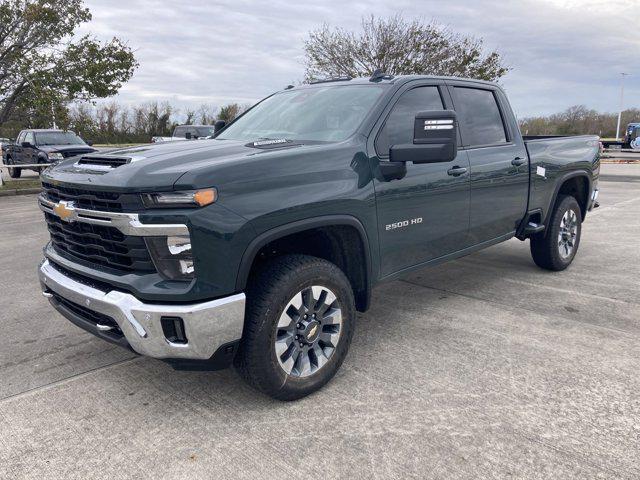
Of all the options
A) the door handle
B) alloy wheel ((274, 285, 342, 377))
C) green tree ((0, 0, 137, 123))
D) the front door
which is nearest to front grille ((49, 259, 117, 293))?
A: alloy wheel ((274, 285, 342, 377))

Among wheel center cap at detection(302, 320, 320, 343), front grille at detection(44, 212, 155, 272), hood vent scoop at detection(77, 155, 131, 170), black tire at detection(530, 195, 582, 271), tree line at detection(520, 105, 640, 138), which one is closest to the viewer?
front grille at detection(44, 212, 155, 272)

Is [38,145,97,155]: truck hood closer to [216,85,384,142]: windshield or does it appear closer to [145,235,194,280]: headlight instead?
[216,85,384,142]: windshield

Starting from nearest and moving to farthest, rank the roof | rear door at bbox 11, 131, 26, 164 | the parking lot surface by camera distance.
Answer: the parking lot surface, the roof, rear door at bbox 11, 131, 26, 164

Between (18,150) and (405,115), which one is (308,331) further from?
(18,150)

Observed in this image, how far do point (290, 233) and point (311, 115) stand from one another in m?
1.33

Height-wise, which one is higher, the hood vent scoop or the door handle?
the hood vent scoop

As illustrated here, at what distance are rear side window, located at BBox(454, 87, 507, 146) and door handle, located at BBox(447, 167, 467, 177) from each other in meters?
0.32

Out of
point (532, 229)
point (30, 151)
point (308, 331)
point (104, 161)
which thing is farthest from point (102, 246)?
point (30, 151)

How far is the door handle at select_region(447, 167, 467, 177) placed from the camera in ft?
13.2

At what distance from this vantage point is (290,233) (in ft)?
9.59

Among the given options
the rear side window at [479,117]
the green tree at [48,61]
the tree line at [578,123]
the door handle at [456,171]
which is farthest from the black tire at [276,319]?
the tree line at [578,123]

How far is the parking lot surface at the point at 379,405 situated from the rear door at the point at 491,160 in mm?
777

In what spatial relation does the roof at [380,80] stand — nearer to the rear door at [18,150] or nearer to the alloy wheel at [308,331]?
the alloy wheel at [308,331]

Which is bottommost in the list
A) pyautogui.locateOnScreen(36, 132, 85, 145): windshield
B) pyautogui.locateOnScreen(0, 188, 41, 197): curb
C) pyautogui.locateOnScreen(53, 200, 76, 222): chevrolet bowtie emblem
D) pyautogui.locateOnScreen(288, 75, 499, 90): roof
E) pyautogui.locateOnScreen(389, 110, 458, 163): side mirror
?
pyautogui.locateOnScreen(0, 188, 41, 197): curb
